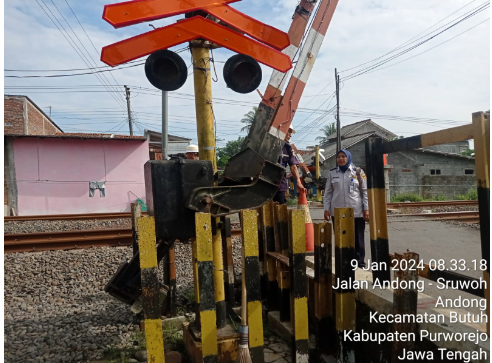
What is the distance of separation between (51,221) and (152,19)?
39.9 feet

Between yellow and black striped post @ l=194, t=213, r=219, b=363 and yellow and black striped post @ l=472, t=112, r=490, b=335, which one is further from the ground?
yellow and black striped post @ l=472, t=112, r=490, b=335

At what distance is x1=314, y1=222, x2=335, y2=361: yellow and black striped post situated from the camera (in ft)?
9.39

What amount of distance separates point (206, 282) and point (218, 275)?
0.47 meters

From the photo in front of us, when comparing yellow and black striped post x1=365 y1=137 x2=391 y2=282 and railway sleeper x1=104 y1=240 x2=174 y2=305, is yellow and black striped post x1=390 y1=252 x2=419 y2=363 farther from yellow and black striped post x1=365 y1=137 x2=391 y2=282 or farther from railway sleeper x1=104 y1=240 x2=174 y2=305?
railway sleeper x1=104 y1=240 x2=174 y2=305

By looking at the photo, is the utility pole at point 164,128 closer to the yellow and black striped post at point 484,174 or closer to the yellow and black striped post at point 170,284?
the yellow and black striped post at point 170,284

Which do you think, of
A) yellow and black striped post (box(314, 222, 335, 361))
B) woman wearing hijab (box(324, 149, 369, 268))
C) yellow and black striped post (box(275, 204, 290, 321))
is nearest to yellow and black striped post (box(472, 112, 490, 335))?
yellow and black striped post (box(314, 222, 335, 361))

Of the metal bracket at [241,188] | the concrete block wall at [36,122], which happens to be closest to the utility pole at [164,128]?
the metal bracket at [241,188]

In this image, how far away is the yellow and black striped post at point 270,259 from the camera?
4.09 metres

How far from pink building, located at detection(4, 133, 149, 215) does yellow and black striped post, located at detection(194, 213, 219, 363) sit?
16394mm

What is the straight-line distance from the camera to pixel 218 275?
3023 mm

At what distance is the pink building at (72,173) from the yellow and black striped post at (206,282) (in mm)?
16394

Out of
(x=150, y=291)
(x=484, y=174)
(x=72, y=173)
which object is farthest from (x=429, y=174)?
(x=150, y=291)

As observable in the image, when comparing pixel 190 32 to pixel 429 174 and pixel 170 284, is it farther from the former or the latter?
pixel 429 174

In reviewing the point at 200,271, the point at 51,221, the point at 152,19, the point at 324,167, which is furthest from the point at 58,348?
the point at 324,167
